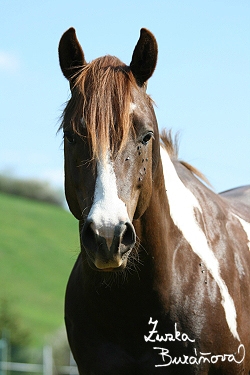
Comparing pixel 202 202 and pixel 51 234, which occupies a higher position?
pixel 202 202

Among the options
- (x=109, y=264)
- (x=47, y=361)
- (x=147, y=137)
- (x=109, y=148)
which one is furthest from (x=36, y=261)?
(x=109, y=264)

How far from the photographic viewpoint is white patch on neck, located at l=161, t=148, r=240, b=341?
419 centimetres

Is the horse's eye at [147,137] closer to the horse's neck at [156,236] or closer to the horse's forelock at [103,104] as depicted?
the horse's forelock at [103,104]

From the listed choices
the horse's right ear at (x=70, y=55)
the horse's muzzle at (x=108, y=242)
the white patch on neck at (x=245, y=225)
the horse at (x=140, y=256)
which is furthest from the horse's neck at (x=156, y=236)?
the white patch on neck at (x=245, y=225)

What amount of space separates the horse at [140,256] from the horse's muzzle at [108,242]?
0.5 inches

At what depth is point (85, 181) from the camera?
3.54m

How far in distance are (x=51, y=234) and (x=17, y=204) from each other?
6.61 meters

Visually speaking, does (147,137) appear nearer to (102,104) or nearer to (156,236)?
(102,104)

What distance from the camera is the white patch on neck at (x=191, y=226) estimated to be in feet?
13.8

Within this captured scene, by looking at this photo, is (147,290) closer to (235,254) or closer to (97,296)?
(97,296)

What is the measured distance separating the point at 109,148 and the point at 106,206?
43 centimetres

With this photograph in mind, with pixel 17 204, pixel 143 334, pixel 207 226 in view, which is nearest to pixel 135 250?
pixel 143 334

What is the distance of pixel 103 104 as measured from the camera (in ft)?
11.8
